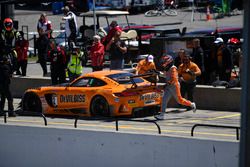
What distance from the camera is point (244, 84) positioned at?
861 centimetres

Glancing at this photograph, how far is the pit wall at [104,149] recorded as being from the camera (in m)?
10.8

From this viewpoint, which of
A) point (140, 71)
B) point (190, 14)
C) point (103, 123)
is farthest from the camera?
point (190, 14)

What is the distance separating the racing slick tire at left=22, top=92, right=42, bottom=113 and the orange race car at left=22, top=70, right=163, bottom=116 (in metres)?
0.25

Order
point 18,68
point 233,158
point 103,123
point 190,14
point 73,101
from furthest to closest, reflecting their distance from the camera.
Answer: point 190,14, point 18,68, point 73,101, point 103,123, point 233,158

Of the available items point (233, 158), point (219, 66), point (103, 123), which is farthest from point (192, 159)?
point (219, 66)

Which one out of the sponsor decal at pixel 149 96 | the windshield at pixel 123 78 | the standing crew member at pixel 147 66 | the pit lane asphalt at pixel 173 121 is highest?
the standing crew member at pixel 147 66

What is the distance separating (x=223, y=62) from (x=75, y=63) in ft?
13.5

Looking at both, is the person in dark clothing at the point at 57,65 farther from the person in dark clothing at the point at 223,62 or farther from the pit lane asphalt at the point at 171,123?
the person in dark clothing at the point at 223,62

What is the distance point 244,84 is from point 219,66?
12.1 m

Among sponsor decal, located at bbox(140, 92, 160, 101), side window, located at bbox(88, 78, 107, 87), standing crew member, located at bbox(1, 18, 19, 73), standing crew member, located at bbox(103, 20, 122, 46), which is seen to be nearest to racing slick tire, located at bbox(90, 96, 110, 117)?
side window, located at bbox(88, 78, 107, 87)

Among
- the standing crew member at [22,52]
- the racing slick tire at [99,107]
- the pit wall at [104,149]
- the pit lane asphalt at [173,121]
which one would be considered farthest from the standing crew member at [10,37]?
the pit wall at [104,149]

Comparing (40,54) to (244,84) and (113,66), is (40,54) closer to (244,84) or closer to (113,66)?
(113,66)

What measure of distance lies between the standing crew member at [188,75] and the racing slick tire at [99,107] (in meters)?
2.27

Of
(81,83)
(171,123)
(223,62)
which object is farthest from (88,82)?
(223,62)
